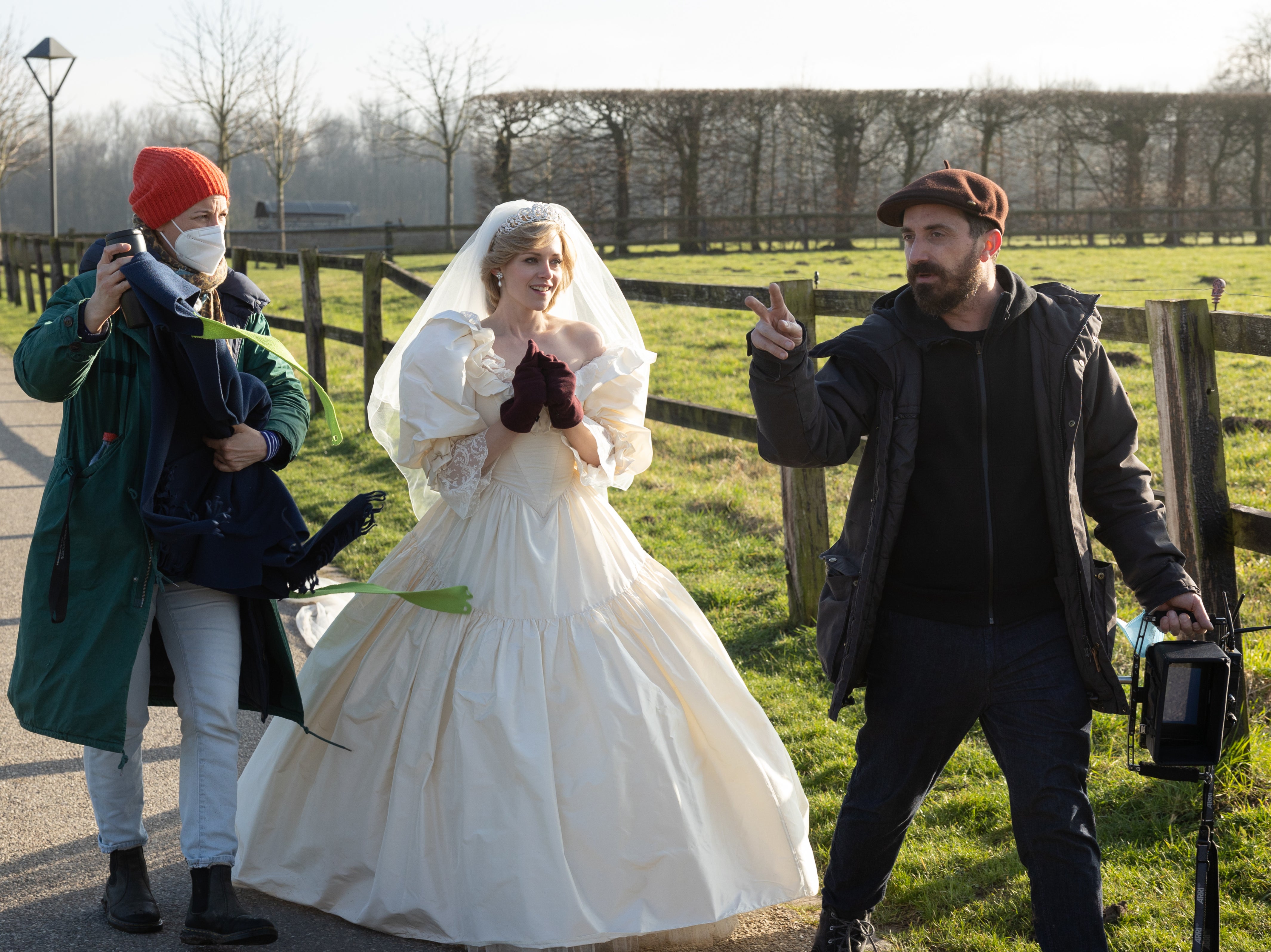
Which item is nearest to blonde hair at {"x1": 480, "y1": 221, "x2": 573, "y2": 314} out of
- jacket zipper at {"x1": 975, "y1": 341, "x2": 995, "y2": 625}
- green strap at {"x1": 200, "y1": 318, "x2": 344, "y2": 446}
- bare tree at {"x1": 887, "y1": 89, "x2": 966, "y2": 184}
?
green strap at {"x1": 200, "y1": 318, "x2": 344, "y2": 446}

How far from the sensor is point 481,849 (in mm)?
2688

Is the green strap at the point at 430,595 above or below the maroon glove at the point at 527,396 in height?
below

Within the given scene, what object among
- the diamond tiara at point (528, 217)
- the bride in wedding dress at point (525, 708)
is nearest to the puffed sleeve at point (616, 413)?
the bride in wedding dress at point (525, 708)

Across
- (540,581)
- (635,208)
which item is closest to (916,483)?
(540,581)

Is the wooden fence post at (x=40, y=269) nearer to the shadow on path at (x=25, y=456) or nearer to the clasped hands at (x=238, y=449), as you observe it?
the shadow on path at (x=25, y=456)

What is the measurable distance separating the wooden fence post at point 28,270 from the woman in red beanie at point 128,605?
19603 mm

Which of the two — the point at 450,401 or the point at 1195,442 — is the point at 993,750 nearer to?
the point at 1195,442

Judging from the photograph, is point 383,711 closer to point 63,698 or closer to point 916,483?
point 63,698

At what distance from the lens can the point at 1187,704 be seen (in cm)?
234

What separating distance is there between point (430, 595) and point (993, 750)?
146cm

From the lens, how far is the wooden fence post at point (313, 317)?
991cm

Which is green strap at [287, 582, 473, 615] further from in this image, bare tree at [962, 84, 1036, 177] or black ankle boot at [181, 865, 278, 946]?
bare tree at [962, 84, 1036, 177]

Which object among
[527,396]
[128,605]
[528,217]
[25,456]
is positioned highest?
[528,217]

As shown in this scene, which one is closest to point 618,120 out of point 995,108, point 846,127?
point 846,127
